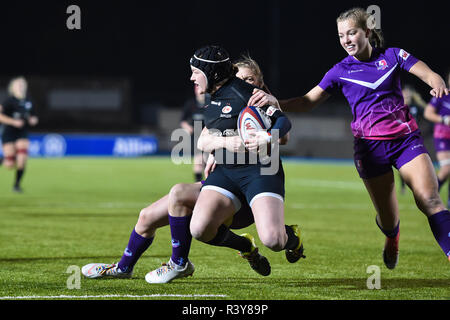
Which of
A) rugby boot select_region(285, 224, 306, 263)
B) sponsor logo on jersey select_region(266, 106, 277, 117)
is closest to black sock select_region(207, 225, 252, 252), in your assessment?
rugby boot select_region(285, 224, 306, 263)

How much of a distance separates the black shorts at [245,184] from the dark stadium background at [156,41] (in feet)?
119

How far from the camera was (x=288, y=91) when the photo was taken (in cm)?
4578

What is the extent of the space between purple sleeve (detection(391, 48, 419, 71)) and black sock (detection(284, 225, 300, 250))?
60.2 inches

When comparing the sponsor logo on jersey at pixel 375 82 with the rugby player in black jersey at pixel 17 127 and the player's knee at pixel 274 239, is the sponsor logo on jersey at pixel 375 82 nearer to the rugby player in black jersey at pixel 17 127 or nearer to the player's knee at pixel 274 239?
the player's knee at pixel 274 239

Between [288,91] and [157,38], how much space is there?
886 centimetres

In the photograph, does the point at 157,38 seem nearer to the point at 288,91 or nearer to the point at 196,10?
the point at 196,10

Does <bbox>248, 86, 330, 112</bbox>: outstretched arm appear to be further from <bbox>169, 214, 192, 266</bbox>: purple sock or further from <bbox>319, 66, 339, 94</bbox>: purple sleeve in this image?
<bbox>169, 214, 192, 266</bbox>: purple sock

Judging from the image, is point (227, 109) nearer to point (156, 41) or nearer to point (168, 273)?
point (168, 273)

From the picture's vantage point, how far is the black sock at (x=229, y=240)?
582 centimetres

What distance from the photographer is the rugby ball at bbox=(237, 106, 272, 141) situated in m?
5.44

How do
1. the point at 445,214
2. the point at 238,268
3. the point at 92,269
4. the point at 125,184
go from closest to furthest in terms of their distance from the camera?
the point at 445,214
the point at 92,269
the point at 238,268
the point at 125,184

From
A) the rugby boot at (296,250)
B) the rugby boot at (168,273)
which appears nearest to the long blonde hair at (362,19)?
the rugby boot at (296,250)
